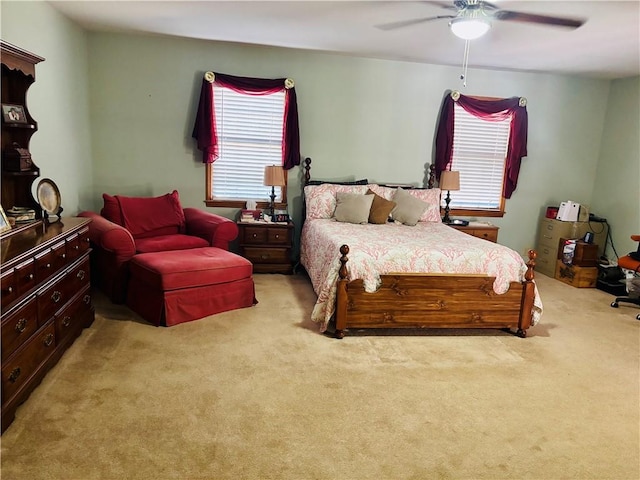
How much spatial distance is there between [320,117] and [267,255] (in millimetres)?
1696

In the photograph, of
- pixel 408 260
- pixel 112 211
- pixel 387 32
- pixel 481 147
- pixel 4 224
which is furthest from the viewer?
pixel 481 147

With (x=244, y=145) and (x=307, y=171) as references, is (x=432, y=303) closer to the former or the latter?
(x=307, y=171)

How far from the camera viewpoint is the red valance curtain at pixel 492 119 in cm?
538

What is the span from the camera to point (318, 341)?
3299mm

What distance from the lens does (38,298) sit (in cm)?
243

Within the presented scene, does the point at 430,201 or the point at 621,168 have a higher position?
Answer: the point at 621,168

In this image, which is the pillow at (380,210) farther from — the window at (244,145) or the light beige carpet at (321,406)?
the light beige carpet at (321,406)

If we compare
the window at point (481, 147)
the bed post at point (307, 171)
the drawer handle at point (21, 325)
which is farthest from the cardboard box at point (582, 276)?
the drawer handle at point (21, 325)

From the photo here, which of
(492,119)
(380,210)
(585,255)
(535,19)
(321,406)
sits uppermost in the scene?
(535,19)

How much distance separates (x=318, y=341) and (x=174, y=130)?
3.00 metres

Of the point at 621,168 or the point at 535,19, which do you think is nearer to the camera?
the point at 535,19

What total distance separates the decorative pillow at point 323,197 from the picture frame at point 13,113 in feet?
9.00

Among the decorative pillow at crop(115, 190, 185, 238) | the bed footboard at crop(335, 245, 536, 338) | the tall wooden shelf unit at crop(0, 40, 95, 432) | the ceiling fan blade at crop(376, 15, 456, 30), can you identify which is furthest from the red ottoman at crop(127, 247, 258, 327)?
the ceiling fan blade at crop(376, 15, 456, 30)

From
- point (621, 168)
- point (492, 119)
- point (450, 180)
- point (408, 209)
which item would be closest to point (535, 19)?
point (408, 209)
